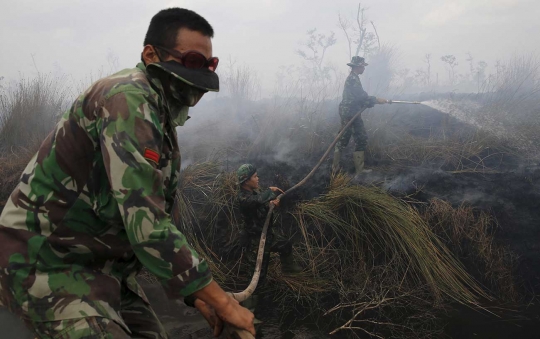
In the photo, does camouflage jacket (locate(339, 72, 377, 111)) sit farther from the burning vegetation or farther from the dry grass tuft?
the dry grass tuft

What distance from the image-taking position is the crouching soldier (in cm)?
413

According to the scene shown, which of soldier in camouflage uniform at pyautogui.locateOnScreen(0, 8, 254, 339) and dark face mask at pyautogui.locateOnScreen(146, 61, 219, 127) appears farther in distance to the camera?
dark face mask at pyautogui.locateOnScreen(146, 61, 219, 127)

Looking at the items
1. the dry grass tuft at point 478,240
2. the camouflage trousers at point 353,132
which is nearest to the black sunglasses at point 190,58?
the dry grass tuft at point 478,240

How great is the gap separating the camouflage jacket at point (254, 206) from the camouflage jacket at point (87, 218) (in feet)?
8.96

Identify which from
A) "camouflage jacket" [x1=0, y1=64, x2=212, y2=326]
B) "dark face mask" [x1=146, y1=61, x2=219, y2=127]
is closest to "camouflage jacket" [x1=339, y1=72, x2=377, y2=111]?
"dark face mask" [x1=146, y1=61, x2=219, y2=127]

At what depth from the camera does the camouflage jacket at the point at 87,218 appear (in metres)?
1.18

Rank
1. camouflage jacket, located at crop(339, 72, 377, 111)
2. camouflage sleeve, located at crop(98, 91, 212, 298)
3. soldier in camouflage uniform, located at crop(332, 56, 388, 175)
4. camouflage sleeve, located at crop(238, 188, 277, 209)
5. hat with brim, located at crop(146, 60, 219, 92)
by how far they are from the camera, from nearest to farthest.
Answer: camouflage sleeve, located at crop(98, 91, 212, 298) → hat with brim, located at crop(146, 60, 219, 92) → camouflage sleeve, located at crop(238, 188, 277, 209) → soldier in camouflage uniform, located at crop(332, 56, 388, 175) → camouflage jacket, located at crop(339, 72, 377, 111)

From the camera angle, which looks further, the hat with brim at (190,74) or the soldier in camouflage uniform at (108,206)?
the hat with brim at (190,74)

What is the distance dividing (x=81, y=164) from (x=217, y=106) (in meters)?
8.83

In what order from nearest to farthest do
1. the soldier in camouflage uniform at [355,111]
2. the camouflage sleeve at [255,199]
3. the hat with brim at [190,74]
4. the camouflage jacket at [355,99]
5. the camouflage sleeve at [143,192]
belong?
the camouflage sleeve at [143,192], the hat with brim at [190,74], the camouflage sleeve at [255,199], the soldier in camouflage uniform at [355,111], the camouflage jacket at [355,99]

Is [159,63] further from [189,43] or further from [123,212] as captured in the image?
[123,212]

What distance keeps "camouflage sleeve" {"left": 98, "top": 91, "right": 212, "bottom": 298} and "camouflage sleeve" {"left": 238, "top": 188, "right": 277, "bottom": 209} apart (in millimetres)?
2865

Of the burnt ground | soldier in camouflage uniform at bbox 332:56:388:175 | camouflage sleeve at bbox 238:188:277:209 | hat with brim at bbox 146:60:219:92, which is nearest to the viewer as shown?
hat with brim at bbox 146:60:219:92

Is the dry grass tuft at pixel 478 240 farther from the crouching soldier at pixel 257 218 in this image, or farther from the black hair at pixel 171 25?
the black hair at pixel 171 25
